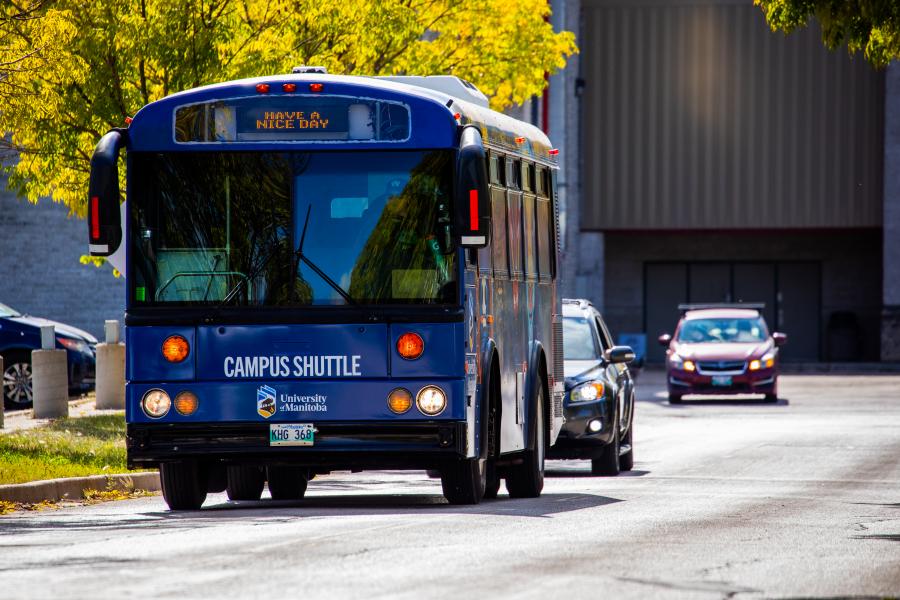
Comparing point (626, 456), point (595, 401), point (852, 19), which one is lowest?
point (626, 456)

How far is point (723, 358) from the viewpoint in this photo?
3862cm

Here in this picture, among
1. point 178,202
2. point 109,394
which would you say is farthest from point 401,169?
point 109,394

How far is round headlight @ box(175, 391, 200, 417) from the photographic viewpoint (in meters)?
14.1

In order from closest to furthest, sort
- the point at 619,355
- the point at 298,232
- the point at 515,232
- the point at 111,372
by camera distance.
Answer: the point at 298,232 < the point at 515,232 < the point at 619,355 < the point at 111,372

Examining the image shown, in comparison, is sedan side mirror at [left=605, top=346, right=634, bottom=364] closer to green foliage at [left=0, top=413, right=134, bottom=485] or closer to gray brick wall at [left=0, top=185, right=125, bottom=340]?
green foliage at [left=0, top=413, right=134, bottom=485]

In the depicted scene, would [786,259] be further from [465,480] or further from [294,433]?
[294,433]

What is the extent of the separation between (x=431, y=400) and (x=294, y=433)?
97 cm

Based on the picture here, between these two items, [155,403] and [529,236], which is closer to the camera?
[155,403]

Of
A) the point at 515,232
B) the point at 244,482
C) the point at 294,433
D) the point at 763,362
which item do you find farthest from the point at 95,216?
the point at 763,362

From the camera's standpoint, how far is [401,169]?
46.4 feet

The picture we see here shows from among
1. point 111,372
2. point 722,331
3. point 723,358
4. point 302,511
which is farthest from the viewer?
point 722,331

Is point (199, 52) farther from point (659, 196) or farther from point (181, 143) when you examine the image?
point (659, 196)

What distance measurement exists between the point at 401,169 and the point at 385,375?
144 cm

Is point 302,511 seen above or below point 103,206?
below
